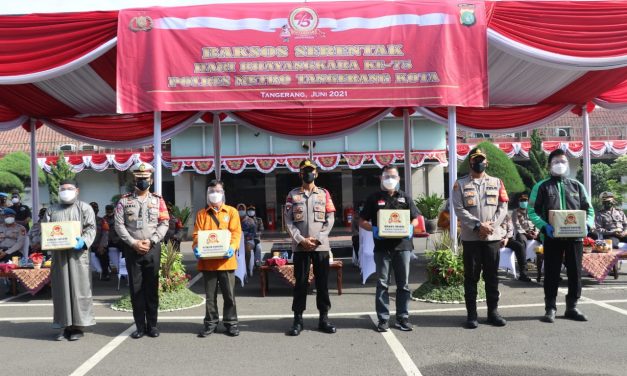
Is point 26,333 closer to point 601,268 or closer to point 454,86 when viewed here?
point 454,86

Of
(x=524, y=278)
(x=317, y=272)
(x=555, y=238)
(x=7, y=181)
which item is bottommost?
(x=524, y=278)

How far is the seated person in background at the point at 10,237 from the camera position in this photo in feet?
31.1

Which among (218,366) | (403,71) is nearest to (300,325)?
(218,366)

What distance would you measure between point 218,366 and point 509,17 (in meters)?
6.19

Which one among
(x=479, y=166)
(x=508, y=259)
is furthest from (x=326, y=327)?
(x=508, y=259)

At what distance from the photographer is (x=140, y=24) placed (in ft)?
24.1

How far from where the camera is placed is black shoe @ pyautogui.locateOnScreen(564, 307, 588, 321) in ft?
20.1

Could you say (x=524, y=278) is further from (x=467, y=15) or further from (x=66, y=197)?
(x=66, y=197)

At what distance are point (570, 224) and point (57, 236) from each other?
5.91m

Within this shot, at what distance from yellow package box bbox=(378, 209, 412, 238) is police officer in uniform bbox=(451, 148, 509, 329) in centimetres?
67

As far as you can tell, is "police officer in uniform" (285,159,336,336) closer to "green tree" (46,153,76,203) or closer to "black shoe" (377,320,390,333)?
"black shoe" (377,320,390,333)

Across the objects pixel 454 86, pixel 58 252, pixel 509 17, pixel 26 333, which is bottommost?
pixel 26 333

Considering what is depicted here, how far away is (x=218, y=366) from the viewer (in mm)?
4848

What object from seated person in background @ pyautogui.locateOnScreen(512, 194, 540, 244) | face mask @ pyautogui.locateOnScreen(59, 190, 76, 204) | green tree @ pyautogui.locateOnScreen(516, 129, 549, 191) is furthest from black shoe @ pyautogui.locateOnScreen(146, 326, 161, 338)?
green tree @ pyautogui.locateOnScreen(516, 129, 549, 191)
